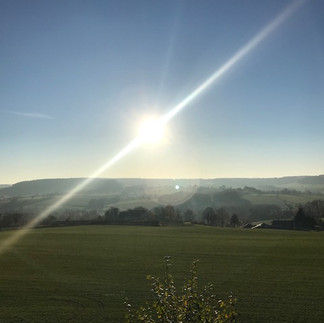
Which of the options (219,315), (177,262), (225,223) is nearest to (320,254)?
(177,262)

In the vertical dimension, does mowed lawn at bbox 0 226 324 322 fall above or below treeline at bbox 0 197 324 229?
below

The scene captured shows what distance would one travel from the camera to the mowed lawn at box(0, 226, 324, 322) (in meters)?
27.1

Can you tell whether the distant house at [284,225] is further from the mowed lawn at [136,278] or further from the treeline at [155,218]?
the mowed lawn at [136,278]

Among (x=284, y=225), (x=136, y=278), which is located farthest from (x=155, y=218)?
(x=136, y=278)

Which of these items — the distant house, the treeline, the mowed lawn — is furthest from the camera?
the distant house

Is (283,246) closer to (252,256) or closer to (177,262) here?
(252,256)

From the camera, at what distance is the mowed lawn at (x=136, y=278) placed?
88.9ft

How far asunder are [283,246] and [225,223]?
98767mm

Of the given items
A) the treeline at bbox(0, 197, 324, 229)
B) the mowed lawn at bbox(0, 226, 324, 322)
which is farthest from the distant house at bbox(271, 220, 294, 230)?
the mowed lawn at bbox(0, 226, 324, 322)

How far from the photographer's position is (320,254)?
185ft

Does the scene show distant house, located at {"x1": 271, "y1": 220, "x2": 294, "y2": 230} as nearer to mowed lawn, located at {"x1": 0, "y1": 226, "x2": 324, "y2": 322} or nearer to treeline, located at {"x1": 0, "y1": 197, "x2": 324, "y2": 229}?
treeline, located at {"x1": 0, "y1": 197, "x2": 324, "y2": 229}

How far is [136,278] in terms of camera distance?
38375 millimetres

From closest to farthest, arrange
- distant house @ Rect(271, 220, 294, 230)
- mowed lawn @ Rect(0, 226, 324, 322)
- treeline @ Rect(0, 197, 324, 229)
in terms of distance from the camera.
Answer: mowed lawn @ Rect(0, 226, 324, 322) → treeline @ Rect(0, 197, 324, 229) → distant house @ Rect(271, 220, 294, 230)

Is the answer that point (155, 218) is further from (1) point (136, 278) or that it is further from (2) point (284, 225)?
(1) point (136, 278)
